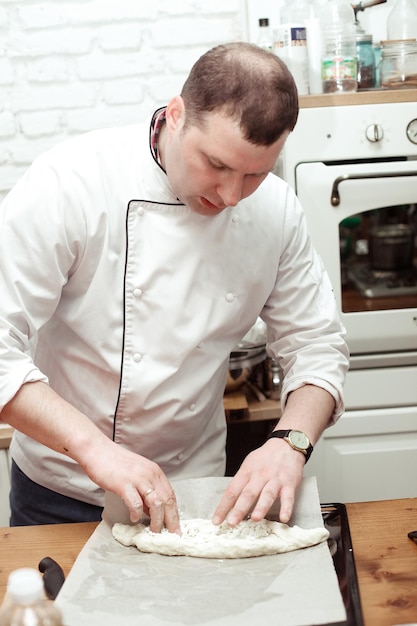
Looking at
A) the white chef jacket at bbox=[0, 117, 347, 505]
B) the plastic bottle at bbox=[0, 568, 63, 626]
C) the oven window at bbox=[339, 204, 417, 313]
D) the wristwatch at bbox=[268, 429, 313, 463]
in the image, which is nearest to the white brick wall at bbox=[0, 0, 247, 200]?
the oven window at bbox=[339, 204, 417, 313]

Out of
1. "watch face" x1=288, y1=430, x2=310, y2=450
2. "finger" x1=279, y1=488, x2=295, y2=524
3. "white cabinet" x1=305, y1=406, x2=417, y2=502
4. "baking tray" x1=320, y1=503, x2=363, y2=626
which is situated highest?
"watch face" x1=288, y1=430, x2=310, y2=450

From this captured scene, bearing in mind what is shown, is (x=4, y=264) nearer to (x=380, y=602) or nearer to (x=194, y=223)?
(x=194, y=223)

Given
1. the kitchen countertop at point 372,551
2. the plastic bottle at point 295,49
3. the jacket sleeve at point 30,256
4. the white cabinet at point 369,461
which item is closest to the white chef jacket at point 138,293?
the jacket sleeve at point 30,256

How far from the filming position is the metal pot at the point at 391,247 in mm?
2305

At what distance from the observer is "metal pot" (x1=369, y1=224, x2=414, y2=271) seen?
2305 mm

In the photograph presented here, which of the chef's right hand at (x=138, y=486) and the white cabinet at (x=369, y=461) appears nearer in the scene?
the chef's right hand at (x=138, y=486)

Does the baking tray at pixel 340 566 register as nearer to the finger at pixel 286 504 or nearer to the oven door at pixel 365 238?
the finger at pixel 286 504

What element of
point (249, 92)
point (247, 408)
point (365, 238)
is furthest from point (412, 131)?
point (249, 92)

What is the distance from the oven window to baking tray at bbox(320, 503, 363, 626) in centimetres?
112

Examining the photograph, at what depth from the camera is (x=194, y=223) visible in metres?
1.43

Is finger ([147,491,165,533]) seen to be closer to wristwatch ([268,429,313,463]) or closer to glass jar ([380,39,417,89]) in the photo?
wristwatch ([268,429,313,463])

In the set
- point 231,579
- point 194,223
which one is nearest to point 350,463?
point 194,223

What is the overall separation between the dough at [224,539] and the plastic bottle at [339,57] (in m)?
1.42

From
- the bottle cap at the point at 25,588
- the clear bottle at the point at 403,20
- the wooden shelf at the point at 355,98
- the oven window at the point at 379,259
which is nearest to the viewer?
the bottle cap at the point at 25,588
